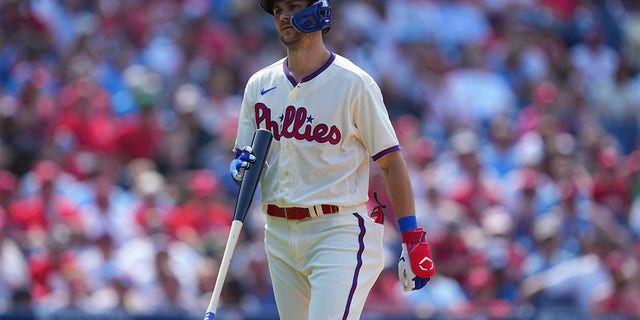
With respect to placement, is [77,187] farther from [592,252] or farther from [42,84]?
[592,252]

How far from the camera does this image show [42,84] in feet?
34.1

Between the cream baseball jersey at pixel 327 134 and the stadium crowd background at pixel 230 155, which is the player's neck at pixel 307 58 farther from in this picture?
the stadium crowd background at pixel 230 155

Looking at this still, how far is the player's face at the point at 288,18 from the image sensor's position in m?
4.94

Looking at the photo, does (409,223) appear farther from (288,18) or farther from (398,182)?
(288,18)

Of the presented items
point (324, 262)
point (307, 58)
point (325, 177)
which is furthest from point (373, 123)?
point (324, 262)

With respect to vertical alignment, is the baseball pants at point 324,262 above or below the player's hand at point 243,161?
below

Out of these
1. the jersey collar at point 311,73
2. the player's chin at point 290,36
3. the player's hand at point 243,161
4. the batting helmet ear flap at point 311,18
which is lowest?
the player's hand at point 243,161

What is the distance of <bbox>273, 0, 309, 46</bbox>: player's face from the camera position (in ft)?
16.2

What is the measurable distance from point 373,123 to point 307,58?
1.44 ft

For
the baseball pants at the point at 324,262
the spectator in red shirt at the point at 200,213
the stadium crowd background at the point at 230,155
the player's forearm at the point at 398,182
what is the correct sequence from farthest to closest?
the spectator in red shirt at the point at 200,213 → the stadium crowd background at the point at 230,155 → the player's forearm at the point at 398,182 → the baseball pants at the point at 324,262

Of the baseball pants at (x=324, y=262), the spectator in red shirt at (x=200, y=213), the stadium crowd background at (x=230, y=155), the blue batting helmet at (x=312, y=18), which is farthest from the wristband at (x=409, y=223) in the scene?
the spectator in red shirt at (x=200, y=213)

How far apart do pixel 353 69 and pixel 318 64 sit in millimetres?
176

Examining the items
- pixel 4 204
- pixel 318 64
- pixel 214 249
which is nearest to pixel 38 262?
pixel 4 204

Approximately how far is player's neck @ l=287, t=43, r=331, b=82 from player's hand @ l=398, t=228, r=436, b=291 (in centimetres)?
85
